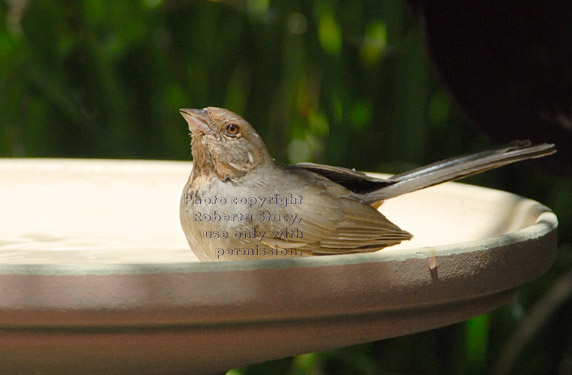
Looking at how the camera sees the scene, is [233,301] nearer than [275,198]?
Yes

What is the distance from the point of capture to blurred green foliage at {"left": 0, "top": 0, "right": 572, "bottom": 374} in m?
3.11

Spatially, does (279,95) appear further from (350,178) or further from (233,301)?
(233,301)

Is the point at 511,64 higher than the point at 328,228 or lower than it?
higher

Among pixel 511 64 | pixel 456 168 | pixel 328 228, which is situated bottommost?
pixel 328 228

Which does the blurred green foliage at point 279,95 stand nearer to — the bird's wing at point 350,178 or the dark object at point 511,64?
the dark object at point 511,64

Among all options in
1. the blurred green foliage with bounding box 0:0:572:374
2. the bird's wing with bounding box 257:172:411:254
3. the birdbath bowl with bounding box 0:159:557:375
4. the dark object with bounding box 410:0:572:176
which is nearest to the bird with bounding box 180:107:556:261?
the bird's wing with bounding box 257:172:411:254

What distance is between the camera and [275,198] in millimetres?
1570

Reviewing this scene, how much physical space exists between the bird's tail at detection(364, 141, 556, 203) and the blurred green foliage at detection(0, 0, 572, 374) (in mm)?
1386

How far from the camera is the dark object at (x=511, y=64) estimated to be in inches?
86.4

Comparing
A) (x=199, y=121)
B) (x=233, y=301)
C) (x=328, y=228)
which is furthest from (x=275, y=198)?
(x=233, y=301)

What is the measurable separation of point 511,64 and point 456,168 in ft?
2.43

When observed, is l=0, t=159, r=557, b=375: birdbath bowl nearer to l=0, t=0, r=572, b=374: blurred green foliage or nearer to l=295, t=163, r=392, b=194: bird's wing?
l=295, t=163, r=392, b=194: bird's wing

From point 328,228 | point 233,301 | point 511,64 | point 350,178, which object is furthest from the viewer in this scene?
point 511,64

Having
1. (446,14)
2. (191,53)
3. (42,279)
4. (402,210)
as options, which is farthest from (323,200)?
(191,53)
